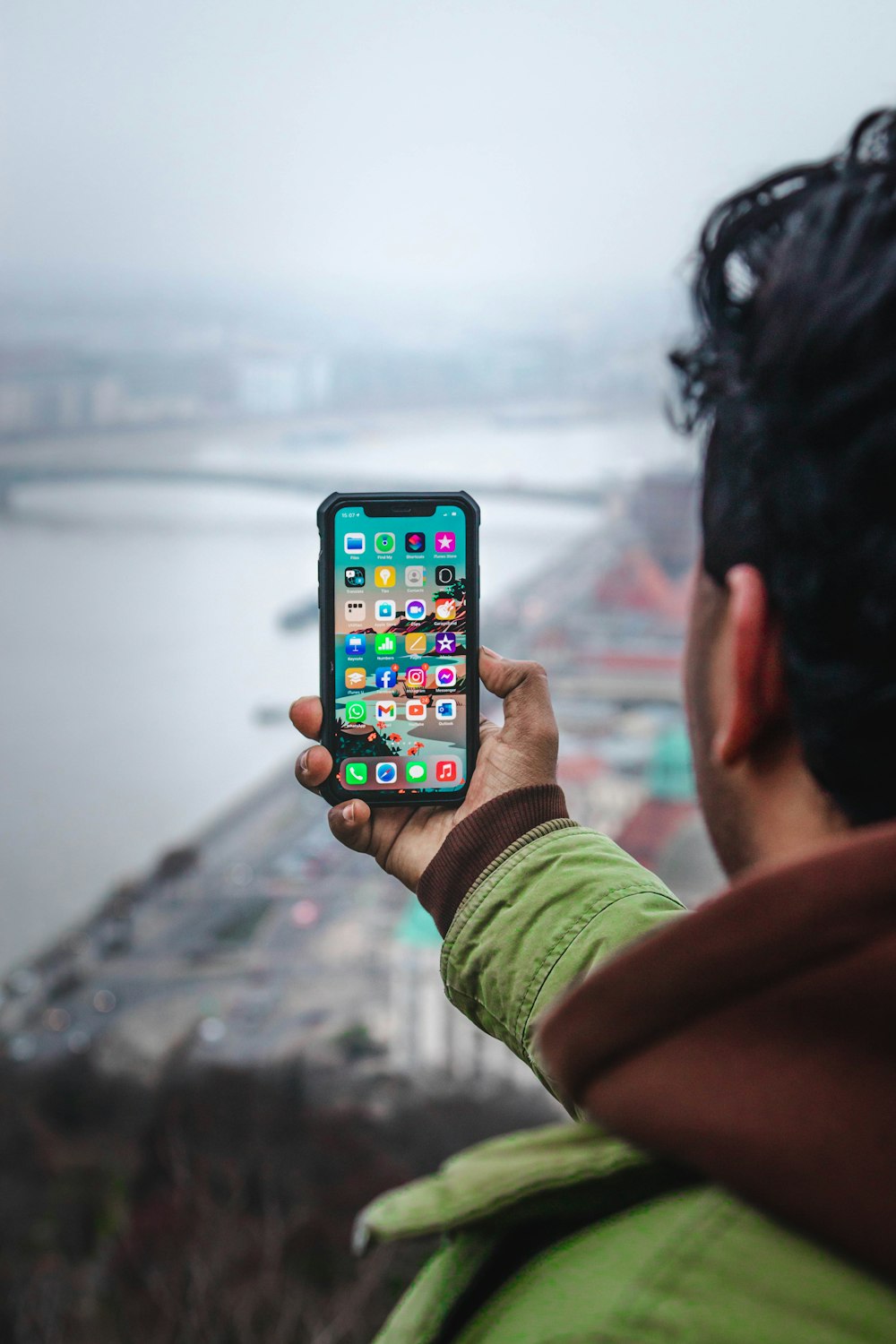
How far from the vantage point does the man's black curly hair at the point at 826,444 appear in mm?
324

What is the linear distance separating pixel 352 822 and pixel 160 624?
24.8 ft

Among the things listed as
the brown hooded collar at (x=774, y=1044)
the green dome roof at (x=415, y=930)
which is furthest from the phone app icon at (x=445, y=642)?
the green dome roof at (x=415, y=930)

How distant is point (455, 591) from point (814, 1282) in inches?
16.9

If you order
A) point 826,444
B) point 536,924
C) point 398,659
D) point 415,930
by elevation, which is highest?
point 826,444

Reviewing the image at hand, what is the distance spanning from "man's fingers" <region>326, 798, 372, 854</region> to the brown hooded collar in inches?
13.1

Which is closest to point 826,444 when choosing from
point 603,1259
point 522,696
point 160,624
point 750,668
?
point 750,668

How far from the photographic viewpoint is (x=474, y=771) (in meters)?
0.67

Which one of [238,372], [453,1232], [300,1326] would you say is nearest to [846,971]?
[453,1232]

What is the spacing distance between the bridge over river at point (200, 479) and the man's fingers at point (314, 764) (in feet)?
13.9

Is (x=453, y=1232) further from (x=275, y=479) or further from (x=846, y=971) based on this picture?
(x=275, y=479)

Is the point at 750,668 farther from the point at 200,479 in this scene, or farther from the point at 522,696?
the point at 200,479

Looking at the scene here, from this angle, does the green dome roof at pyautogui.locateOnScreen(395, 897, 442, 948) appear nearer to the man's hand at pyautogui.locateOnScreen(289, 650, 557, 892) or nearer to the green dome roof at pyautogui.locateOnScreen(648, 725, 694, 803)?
the green dome roof at pyautogui.locateOnScreen(648, 725, 694, 803)

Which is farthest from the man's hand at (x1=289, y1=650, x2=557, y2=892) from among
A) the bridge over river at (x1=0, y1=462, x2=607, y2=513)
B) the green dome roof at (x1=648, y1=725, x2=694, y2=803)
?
the green dome roof at (x1=648, y1=725, x2=694, y2=803)

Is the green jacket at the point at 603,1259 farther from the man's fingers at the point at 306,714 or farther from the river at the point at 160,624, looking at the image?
the river at the point at 160,624
